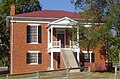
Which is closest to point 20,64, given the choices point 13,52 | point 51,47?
point 13,52

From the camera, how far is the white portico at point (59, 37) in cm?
4162

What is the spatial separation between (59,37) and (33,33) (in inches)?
137

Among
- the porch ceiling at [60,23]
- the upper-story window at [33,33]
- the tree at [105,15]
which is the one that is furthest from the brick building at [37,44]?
the tree at [105,15]

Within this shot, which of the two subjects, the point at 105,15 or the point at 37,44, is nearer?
the point at 105,15

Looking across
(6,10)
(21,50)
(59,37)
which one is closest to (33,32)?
(21,50)

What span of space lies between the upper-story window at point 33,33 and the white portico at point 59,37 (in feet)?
4.74

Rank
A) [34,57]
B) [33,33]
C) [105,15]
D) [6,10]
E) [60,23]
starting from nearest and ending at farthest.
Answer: [105,15]
[60,23]
[33,33]
[34,57]
[6,10]

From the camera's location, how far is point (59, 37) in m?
43.9

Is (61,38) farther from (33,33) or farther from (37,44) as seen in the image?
(33,33)

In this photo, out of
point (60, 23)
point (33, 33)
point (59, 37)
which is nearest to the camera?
point (60, 23)

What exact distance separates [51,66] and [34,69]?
2353 mm

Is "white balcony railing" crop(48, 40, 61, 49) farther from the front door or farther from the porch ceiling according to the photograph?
the porch ceiling

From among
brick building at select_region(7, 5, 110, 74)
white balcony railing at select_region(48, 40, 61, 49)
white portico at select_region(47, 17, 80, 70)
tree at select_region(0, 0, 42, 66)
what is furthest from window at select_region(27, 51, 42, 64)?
tree at select_region(0, 0, 42, 66)

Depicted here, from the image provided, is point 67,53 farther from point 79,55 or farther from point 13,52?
point 13,52
